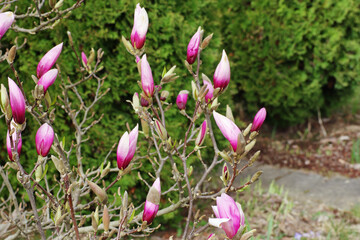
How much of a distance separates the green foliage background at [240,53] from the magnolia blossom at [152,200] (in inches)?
73.8

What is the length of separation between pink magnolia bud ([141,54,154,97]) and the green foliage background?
173cm

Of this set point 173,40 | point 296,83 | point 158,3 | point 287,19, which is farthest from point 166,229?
point 287,19

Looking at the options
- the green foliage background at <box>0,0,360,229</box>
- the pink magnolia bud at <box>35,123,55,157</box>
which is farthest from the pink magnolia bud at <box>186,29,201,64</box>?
the green foliage background at <box>0,0,360,229</box>

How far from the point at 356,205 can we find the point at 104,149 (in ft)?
8.92

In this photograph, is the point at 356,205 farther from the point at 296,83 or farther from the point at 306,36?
the point at 306,36

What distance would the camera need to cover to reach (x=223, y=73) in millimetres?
1228

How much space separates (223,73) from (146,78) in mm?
232

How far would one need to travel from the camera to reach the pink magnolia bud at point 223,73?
3.99 ft

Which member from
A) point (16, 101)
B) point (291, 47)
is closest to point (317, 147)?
point (291, 47)

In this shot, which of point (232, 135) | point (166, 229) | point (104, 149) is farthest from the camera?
point (166, 229)

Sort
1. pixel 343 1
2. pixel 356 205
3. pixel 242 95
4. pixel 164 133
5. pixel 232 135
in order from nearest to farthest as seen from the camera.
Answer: pixel 232 135 < pixel 164 133 < pixel 356 205 < pixel 343 1 < pixel 242 95

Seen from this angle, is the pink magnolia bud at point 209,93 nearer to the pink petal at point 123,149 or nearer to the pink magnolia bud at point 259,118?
the pink magnolia bud at point 259,118

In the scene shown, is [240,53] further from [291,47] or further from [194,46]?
[194,46]

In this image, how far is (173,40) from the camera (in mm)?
3105
